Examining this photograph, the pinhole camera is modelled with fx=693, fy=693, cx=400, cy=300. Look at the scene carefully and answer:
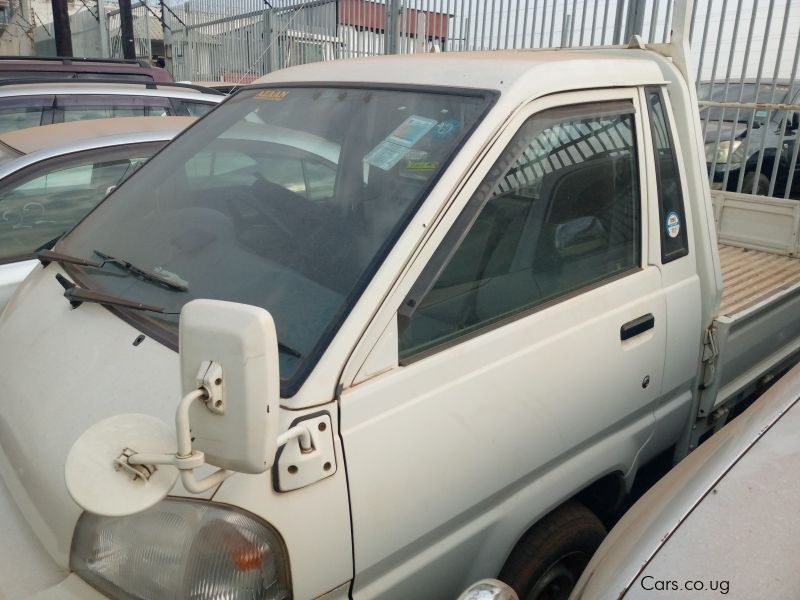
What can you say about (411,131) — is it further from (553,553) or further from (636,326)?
(553,553)

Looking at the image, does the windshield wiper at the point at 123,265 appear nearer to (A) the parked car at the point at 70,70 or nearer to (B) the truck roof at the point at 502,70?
(B) the truck roof at the point at 502,70

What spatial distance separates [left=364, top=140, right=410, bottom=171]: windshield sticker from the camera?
1.99 m

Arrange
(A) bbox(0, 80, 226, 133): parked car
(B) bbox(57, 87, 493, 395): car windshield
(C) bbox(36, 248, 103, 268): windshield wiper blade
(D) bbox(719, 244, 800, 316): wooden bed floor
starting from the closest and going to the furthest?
1. (B) bbox(57, 87, 493, 395): car windshield
2. (C) bbox(36, 248, 103, 268): windshield wiper blade
3. (D) bbox(719, 244, 800, 316): wooden bed floor
4. (A) bbox(0, 80, 226, 133): parked car

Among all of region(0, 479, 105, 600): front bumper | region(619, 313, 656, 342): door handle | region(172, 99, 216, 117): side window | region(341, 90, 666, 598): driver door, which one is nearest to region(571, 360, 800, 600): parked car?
region(341, 90, 666, 598): driver door

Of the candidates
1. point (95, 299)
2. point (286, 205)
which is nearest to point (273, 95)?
point (286, 205)

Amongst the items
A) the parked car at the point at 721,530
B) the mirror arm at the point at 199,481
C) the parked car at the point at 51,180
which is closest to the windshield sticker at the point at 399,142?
the mirror arm at the point at 199,481

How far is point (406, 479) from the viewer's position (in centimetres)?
168

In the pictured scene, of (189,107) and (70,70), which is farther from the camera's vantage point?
(70,70)

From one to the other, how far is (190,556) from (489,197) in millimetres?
1155

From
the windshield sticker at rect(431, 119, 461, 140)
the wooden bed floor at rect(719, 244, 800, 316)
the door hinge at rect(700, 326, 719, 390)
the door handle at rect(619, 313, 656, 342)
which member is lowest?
the door hinge at rect(700, 326, 719, 390)

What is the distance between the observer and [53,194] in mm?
3848

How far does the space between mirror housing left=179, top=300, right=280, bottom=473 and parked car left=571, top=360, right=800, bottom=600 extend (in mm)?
747

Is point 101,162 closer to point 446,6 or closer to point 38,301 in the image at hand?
point 38,301

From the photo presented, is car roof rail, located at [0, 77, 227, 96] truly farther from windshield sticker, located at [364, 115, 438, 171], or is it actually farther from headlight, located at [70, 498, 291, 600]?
headlight, located at [70, 498, 291, 600]
